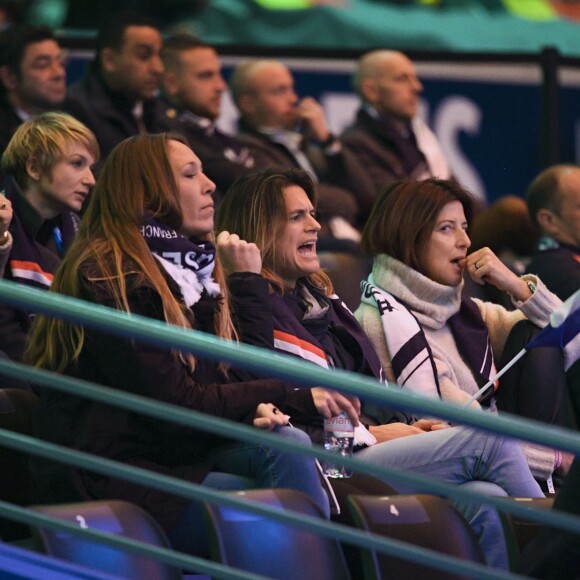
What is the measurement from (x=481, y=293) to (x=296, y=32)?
13.2 feet

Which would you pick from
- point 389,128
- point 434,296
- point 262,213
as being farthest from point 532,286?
point 389,128

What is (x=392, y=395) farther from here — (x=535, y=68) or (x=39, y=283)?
(x=535, y=68)

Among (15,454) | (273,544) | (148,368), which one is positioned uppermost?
(148,368)

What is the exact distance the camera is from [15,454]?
389 cm

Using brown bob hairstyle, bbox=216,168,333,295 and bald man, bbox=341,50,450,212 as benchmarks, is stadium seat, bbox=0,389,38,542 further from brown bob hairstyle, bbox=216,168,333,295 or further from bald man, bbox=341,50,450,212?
bald man, bbox=341,50,450,212

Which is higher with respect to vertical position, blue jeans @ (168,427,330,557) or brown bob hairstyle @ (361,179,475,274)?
brown bob hairstyle @ (361,179,475,274)

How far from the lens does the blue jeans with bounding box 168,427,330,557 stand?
3.65 meters

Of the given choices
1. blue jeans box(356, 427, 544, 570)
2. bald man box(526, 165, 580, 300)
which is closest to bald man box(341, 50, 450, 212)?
bald man box(526, 165, 580, 300)

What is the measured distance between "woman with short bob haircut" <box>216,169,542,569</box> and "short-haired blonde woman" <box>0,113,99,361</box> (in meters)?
0.53

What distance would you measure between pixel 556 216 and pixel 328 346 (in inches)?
69.8

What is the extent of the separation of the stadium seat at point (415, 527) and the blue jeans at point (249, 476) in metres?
0.14

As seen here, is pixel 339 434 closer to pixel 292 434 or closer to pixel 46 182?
pixel 292 434

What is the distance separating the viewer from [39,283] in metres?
4.71

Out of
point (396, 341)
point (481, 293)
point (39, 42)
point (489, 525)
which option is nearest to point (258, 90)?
point (39, 42)
